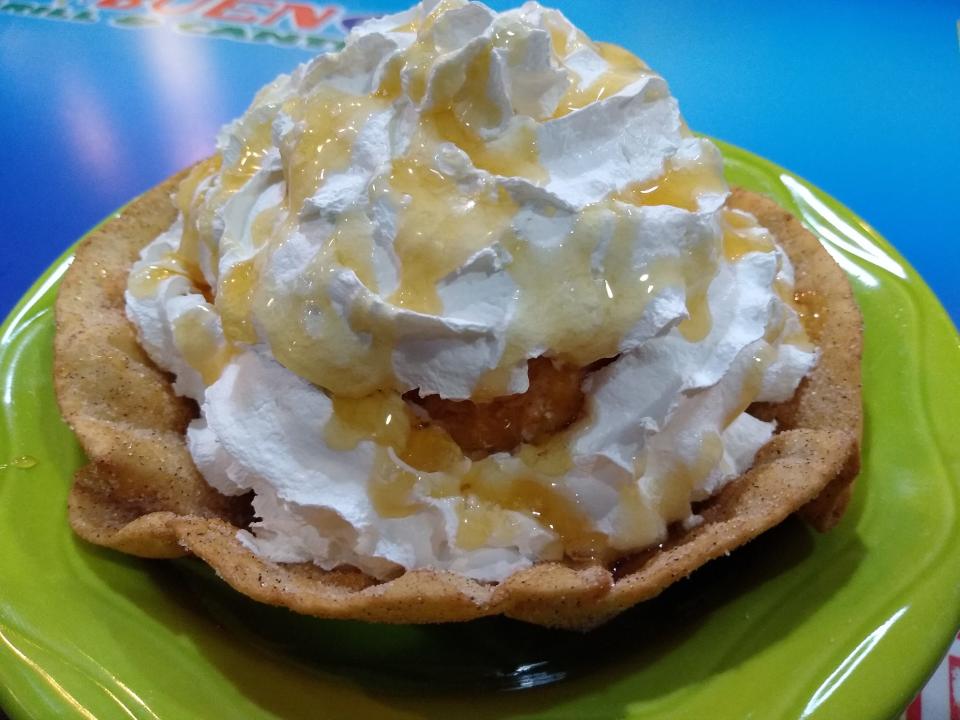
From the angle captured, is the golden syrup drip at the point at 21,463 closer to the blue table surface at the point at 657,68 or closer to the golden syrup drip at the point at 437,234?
the golden syrup drip at the point at 437,234

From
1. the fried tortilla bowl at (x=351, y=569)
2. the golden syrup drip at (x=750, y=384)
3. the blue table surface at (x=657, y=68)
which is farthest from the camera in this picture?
Answer: the blue table surface at (x=657, y=68)

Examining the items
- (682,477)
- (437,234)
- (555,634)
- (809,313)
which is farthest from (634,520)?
(809,313)

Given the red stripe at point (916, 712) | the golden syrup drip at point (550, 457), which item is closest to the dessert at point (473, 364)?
the golden syrup drip at point (550, 457)

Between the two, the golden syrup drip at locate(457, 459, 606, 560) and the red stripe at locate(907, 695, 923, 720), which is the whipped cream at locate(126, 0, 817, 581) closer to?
the golden syrup drip at locate(457, 459, 606, 560)

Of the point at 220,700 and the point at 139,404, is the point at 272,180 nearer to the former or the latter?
the point at 139,404

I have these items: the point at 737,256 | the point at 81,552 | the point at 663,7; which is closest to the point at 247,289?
the point at 81,552

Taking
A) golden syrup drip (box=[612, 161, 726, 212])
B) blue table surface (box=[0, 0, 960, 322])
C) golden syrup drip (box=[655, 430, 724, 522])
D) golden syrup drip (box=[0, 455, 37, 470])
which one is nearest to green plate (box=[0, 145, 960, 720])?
golden syrup drip (box=[0, 455, 37, 470])

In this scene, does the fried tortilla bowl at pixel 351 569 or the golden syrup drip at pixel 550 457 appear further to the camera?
the golden syrup drip at pixel 550 457
